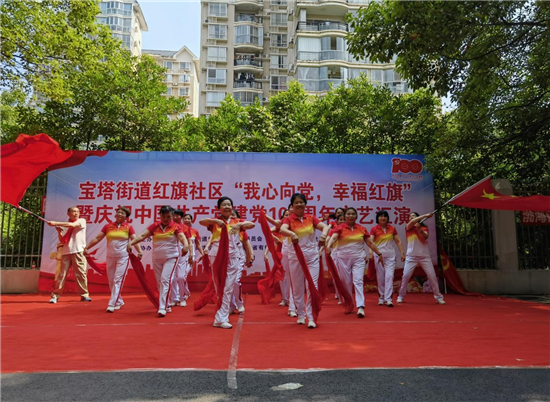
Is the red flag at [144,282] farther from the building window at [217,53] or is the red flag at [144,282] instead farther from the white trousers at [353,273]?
the building window at [217,53]

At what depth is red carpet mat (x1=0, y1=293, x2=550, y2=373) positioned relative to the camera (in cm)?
410

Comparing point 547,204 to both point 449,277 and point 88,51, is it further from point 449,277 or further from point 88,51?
point 88,51

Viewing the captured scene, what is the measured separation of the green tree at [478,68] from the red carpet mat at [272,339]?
3621 mm

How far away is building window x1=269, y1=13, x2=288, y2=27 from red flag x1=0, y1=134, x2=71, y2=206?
32308 millimetres

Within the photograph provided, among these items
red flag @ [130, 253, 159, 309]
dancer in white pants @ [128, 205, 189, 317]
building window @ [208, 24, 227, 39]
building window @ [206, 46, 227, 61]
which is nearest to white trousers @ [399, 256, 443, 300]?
dancer in white pants @ [128, 205, 189, 317]

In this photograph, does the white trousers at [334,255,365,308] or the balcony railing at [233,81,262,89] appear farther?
the balcony railing at [233,81,262,89]

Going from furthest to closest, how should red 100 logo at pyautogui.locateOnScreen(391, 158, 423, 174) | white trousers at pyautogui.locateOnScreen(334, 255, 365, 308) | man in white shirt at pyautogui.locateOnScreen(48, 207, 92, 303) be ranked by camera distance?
red 100 logo at pyautogui.locateOnScreen(391, 158, 423, 174) < man in white shirt at pyautogui.locateOnScreen(48, 207, 92, 303) < white trousers at pyautogui.locateOnScreen(334, 255, 365, 308)

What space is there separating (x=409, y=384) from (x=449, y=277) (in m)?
7.21

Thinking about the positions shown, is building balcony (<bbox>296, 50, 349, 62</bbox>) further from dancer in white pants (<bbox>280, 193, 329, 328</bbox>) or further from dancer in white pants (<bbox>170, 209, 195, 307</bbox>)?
dancer in white pants (<bbox>280, 193, 329, 328</bbox>)

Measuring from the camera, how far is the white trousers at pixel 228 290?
593cm

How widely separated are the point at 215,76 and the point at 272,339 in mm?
33990

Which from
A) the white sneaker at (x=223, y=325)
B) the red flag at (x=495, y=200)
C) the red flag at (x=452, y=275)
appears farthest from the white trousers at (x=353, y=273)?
the red flag at (x=452, y=275)

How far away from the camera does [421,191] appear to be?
34.6 ft

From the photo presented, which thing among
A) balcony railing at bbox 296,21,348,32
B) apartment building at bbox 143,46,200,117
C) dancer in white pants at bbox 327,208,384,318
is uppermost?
apartment building at bbox 143,46,200,117
